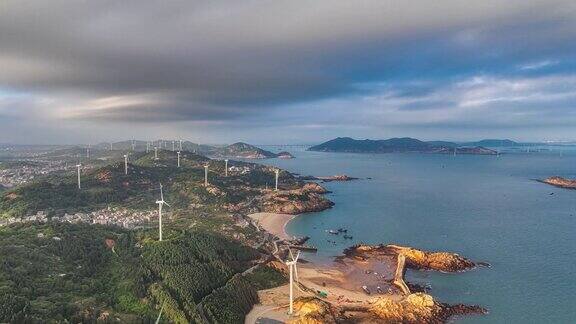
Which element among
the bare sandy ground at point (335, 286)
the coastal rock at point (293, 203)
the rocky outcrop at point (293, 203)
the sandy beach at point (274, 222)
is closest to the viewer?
the bare sandy ground at point (335, 286)

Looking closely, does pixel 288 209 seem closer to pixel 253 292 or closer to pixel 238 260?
pixel 238 260

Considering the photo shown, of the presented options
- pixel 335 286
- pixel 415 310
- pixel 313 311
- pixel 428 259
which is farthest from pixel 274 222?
pixel 415 310

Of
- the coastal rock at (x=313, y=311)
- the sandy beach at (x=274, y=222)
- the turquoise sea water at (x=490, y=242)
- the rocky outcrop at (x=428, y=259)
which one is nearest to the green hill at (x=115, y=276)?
the coastal rock at (x=313, y=311)

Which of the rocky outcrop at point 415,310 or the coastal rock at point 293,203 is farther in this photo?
the coastal rock at point 293,203

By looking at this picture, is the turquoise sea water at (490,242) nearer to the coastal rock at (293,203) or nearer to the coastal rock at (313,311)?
the coastal rock at (293,203)

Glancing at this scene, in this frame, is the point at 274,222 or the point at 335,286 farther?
the point at 274,222

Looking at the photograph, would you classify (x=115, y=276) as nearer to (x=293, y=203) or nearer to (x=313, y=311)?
(x=313, y=311)
